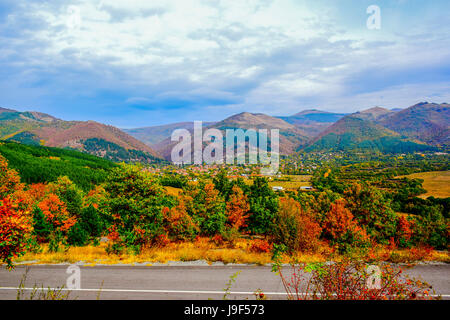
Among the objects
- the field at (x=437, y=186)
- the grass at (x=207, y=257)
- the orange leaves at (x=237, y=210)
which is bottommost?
the field at (x=437, y=186)

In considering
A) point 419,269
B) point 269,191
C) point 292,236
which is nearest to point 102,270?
point 292,236

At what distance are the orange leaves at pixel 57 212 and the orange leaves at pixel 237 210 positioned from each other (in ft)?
59.4

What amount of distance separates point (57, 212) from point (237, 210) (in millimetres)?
20948

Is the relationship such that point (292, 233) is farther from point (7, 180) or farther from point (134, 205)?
point (7, 180)

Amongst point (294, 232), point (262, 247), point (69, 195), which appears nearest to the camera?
point (262, 247)

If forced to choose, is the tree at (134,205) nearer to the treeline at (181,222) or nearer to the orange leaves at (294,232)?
the treeline at (181,222)

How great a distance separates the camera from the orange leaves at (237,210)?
3014 cm

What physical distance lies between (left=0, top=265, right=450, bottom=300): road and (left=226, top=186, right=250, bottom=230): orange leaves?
19.1m

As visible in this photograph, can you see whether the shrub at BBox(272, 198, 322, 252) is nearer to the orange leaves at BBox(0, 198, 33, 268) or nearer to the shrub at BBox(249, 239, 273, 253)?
the shrub at BBox(249, 239, 273, 253)

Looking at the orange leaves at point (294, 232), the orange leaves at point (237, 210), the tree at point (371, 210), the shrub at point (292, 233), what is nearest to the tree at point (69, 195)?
the orange leaves at point (237, 210)

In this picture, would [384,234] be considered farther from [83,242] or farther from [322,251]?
[83,242]

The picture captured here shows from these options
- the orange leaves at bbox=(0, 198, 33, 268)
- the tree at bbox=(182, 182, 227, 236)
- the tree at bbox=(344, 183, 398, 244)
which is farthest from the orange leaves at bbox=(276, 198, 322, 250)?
the orange leaves at bbox=(0, 198, 33, 268)

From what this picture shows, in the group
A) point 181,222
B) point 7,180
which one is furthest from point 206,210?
point 7,180

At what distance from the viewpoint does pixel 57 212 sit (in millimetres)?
24719
